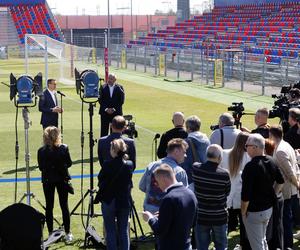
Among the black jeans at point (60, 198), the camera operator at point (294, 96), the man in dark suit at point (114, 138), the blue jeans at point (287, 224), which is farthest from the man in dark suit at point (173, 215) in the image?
the camera operator at point (294, 96)

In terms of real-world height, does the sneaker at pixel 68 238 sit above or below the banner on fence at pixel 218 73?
below

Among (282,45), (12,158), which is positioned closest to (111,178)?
(12,158)

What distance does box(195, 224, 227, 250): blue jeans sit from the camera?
7.67 meters

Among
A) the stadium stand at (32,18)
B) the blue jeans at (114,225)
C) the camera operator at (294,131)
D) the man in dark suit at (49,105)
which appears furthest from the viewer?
the stadium stand at (32,18)

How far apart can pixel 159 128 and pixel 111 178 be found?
38.0 ft

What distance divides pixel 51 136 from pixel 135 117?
42.2 feet

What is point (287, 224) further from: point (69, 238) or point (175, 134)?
point (69, 238)

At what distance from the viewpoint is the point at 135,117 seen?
21953mm

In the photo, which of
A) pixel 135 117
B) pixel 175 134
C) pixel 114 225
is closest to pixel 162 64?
pixel 135 117

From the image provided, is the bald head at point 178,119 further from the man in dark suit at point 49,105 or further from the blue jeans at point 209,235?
the man in dark suit at point 49,105

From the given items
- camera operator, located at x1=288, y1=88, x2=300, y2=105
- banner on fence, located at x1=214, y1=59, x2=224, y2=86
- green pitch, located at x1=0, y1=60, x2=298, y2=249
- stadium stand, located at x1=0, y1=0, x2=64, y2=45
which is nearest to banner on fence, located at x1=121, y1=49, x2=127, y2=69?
green pitch, located at x1=0, y1=60, x2=298, y2=249

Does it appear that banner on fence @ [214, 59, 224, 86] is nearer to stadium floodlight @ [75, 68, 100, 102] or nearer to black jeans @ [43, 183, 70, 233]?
stadium floodlight @ [75, 68, 100, 102]

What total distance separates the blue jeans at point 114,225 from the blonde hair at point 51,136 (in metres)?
1.45

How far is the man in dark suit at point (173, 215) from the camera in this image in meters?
6.32
